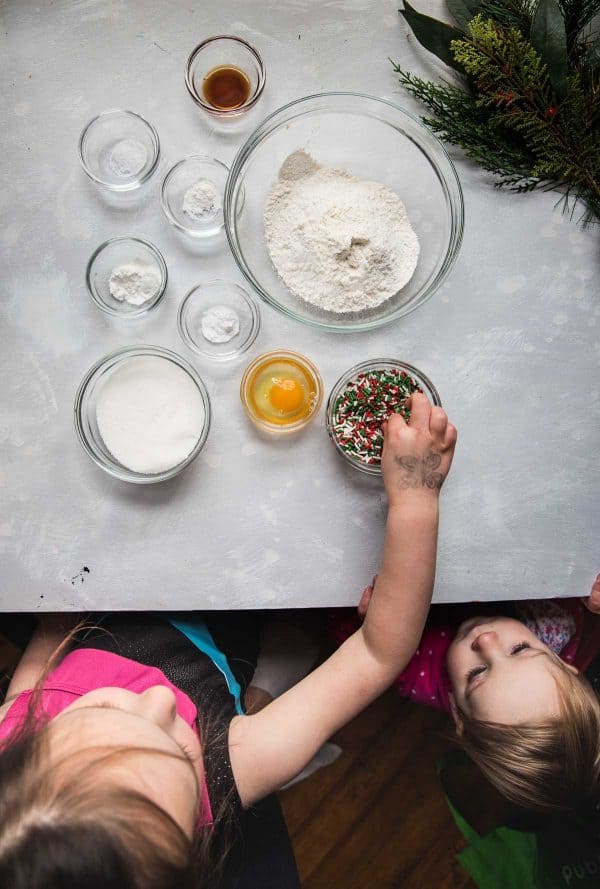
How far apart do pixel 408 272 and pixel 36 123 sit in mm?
642

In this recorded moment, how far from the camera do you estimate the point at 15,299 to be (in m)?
1.08

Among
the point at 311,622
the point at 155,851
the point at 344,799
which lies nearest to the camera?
the point at 155,851

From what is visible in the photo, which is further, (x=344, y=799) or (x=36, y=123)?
(x=344, y=799)

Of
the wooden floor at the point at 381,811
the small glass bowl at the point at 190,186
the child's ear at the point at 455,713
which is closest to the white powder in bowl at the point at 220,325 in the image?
the small glass bowl at the point at 190,186

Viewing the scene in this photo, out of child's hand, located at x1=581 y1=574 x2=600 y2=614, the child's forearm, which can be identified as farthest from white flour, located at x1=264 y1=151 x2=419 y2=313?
child's hand, located at x1=581 y1=574 x2=600 y2=614

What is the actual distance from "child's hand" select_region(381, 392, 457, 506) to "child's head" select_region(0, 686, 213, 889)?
1.65 ft

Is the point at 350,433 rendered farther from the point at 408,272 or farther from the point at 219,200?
the point at 219,200

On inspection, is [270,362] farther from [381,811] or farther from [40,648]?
[381,811]

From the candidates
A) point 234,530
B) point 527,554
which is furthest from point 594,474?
point 234,530

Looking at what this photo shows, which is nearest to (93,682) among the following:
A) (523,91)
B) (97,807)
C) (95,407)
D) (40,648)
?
(40,648)

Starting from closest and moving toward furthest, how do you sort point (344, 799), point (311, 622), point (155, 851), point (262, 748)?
point (155, 851), point (262, 748), point (311, 622), point (344, 799)

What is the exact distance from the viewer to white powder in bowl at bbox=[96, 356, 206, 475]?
1.05 metres

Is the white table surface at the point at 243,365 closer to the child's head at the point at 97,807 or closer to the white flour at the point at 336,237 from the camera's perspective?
the white flour at the point at 336,237

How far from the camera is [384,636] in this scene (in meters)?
1.04
